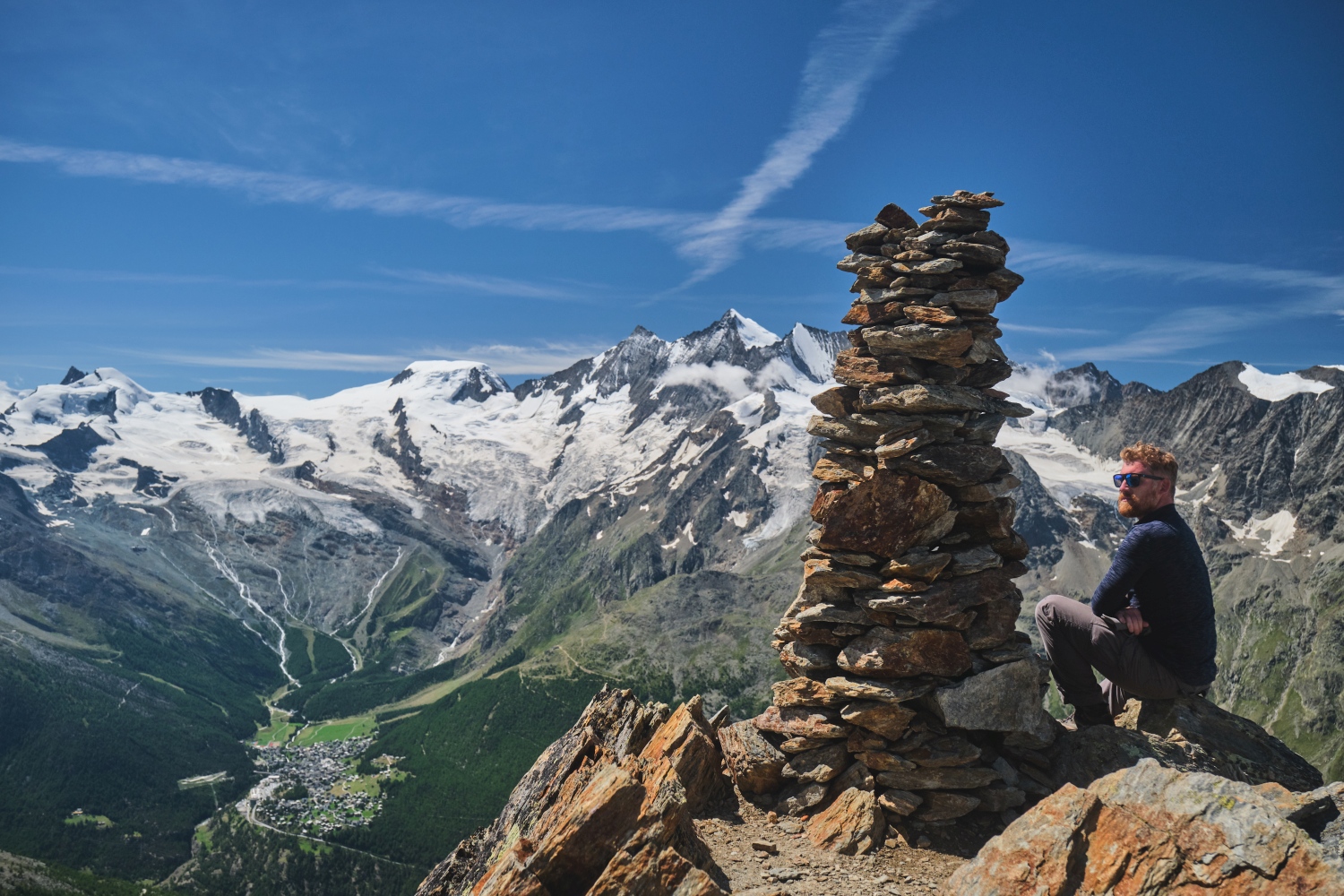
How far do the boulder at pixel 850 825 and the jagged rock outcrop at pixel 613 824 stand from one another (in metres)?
2.66

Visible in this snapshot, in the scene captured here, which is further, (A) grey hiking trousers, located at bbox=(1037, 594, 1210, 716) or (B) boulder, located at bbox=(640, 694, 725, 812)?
(B) boulder, located at bbox=(640, 694, 725, 812)

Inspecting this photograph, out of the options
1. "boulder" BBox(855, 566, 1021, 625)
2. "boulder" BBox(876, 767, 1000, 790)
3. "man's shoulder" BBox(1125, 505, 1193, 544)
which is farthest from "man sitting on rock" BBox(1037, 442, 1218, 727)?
"boulder" BBox(876, 767, 1000, 790)

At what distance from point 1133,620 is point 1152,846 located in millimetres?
6428

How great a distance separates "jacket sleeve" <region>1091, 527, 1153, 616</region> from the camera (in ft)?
52.1

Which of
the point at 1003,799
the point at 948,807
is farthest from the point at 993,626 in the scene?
the point at 948,807

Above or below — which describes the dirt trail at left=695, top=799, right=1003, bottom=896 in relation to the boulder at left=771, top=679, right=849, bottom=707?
below

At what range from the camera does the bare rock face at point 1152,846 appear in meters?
10.2

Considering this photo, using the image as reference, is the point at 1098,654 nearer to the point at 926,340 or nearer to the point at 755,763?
the point at 755,763

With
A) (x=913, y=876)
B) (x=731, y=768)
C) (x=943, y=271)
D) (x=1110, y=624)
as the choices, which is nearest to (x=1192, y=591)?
(x=1110, y=624)

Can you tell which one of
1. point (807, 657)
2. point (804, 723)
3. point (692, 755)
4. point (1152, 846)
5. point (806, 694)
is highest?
point (807, 657)

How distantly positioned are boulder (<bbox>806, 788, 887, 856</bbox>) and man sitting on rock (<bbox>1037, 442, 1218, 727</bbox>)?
5.57 metres

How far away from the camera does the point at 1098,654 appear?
17.1 meters

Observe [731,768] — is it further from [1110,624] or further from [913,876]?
[1110,624]

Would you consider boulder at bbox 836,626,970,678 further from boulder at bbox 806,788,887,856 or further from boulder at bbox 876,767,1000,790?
boulder at bbox 806,788,887,856
